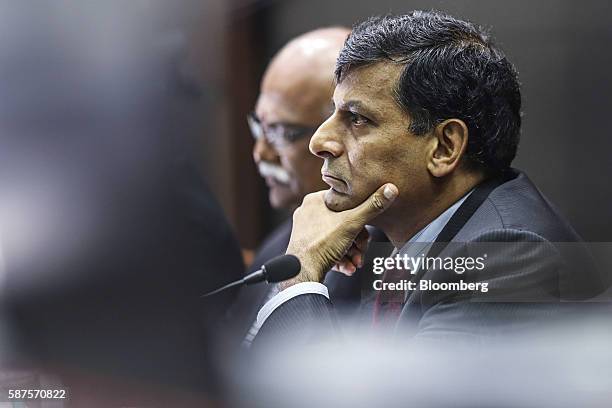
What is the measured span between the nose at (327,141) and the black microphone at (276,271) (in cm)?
23

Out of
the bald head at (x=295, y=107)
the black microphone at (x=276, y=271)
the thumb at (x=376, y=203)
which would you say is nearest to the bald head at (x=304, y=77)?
the bald head at (x=295, y=107)

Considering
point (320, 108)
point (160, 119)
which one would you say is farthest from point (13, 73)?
point (320, 108)

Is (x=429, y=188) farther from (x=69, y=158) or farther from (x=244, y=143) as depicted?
(x=69, y=158)

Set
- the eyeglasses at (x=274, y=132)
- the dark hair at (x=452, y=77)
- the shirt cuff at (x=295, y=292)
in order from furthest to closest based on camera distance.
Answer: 1. the eyeglasses at (x=274, y=132)
2. the shirt cuff at (x=295, y=292)
3. the dark hair at (x=452, y=77)

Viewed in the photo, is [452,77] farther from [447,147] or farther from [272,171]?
[272,171]

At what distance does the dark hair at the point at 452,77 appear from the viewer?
1775mm

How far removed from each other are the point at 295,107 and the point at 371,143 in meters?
0.30

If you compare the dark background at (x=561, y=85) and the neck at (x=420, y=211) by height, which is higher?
the dark background at (x=561, y=85)

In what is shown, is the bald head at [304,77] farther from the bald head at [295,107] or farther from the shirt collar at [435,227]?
the shirt collar at [435,227]

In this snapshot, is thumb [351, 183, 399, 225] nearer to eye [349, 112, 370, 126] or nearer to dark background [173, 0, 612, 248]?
eye [349, 112, 370, 126]

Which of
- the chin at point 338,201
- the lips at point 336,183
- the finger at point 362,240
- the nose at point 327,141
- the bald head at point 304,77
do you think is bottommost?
the finger at point 362,240

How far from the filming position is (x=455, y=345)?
5.94 feet

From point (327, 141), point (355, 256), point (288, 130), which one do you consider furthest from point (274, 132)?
point (355, 256)

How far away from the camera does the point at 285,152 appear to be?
2098mm
